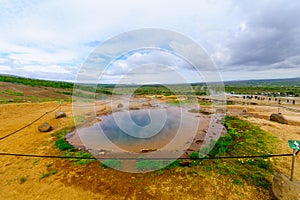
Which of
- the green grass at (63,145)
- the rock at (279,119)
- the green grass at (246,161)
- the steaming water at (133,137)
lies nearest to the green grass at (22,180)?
the green grass at (63,145)

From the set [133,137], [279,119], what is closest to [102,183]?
[133,137]

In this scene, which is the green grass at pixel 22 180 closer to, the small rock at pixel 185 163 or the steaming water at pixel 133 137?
the steaming water at pixel 133 137

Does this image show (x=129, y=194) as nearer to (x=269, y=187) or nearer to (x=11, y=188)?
(x=11, y=188)

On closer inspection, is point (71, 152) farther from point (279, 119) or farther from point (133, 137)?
point (279, 119)

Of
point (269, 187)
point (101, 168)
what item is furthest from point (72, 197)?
point (269, 187)

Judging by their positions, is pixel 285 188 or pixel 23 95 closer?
pixel 285 188

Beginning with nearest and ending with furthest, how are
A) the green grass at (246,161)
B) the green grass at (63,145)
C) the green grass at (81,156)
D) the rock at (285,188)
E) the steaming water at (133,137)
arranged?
the rock at (285,188), the green grass at (246,161), the green grass at (81,156), the green grass at (63,145), the steaming water at (133,137)

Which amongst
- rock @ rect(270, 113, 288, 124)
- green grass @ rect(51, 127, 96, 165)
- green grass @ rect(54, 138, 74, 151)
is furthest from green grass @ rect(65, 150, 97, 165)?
rock @ rect(270, 113, 288, 124)

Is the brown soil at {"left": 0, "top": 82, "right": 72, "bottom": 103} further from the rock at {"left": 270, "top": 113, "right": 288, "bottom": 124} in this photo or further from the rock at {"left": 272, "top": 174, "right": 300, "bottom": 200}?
the rock at {"left": 270, "top": 113, "right": 288, "bottom": 124}
